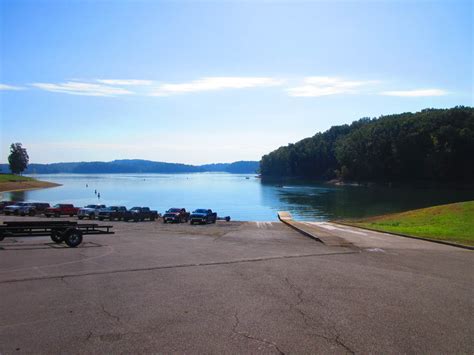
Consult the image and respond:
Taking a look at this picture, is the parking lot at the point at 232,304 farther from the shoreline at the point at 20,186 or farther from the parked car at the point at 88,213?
the shoreline at the point at 20,186

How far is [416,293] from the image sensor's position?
10.7 m

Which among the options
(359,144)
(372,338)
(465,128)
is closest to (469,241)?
(372,338)

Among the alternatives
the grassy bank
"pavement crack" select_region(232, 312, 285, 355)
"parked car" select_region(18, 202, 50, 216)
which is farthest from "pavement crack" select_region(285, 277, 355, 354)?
the grassy bank

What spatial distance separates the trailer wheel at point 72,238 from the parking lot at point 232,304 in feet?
9.62

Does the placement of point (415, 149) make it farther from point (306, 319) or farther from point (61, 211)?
point (306, 319)

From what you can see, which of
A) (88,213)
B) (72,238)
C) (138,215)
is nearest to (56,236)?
(72,238)

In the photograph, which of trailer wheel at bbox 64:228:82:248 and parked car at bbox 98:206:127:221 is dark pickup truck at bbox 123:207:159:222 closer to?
parked car at bbox 98:206:127:221

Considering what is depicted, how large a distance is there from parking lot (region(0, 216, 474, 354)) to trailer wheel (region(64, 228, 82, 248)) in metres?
2.93

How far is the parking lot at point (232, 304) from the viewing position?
7156mm

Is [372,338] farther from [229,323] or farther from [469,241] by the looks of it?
[469,241]

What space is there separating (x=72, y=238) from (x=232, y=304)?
12163mm

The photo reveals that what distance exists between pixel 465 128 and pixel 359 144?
47.6m

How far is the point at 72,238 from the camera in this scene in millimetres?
19375

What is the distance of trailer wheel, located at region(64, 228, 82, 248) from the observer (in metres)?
19.1
